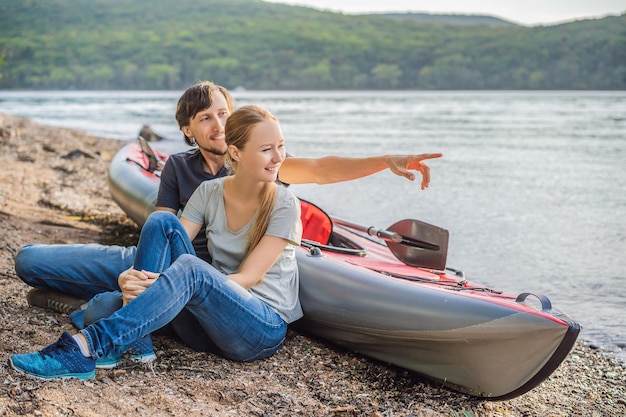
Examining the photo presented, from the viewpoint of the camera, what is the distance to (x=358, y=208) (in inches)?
358

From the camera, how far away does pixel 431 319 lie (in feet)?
10.00

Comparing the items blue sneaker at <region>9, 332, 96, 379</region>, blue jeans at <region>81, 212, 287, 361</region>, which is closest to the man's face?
blue jeans at <region>81, 212, 287, 361</region>

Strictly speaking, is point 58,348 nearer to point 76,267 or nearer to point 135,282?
point 135,282

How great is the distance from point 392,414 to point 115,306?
1.19 metres

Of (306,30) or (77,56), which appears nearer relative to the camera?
(77,56)

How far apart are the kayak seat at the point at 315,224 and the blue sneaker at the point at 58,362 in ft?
5.91

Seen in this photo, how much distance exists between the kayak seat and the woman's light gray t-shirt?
1006mm

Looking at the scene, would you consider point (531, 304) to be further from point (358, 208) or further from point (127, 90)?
point (127, 90)

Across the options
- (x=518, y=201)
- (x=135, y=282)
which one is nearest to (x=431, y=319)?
(x=135, y=282)

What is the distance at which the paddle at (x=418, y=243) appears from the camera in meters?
3.96

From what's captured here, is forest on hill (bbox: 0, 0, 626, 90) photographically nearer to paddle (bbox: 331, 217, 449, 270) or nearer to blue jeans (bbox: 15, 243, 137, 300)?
paddle (bbox: 331, 217, 449, 270)

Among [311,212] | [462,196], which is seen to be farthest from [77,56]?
[311,212]

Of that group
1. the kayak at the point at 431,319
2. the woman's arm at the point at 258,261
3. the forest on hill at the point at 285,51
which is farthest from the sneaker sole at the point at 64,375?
the forest on hill at the point at 285,51

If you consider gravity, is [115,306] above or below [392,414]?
above
